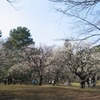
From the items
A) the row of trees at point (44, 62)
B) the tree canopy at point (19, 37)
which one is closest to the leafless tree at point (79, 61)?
the row of trees at point (44, 62)

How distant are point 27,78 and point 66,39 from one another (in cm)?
5964

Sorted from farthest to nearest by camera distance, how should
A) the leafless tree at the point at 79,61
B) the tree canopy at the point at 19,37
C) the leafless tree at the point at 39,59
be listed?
the tree canopy at the point at 19,37 < the leafless tree at the point at 39,59 < the leafless tree at the point at 79,61

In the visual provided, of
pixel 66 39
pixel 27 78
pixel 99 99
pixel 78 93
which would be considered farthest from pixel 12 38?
pixel 66 39

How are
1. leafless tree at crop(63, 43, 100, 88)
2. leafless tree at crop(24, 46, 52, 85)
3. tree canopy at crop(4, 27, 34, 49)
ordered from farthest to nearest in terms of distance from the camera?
tree canopy at crop(4, 27, 34, 49) < leafless tree at crop(24, 46, 52, 85) < leafless tree at crop(63, 43, 100, 88)

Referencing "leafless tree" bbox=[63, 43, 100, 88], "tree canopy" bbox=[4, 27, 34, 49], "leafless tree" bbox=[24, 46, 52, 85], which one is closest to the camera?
"leafless tree" bbox=[63, 43, 100, 88]

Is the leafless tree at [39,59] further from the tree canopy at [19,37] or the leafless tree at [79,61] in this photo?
the tree canopy at [19,37]

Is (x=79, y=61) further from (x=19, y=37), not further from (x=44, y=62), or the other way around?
(x=19, y=37)

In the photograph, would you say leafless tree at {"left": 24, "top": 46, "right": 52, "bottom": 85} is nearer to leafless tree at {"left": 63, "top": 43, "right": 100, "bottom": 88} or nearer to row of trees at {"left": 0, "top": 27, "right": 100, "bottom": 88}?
row of trees at {"left": 0, "top": 27, "right": 100, "bottom": 88}

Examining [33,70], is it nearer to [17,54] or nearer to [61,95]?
[17,54]

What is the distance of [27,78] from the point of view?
71.5m

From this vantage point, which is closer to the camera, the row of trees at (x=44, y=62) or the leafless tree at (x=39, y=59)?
the row of trees at (x=44, y=62)

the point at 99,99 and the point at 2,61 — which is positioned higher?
the point at 2,61

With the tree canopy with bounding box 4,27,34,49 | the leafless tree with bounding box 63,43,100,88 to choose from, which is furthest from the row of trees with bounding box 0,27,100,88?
the tree canopy with bounding box 4,27,34,49

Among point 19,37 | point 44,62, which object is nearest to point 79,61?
point 44,62
